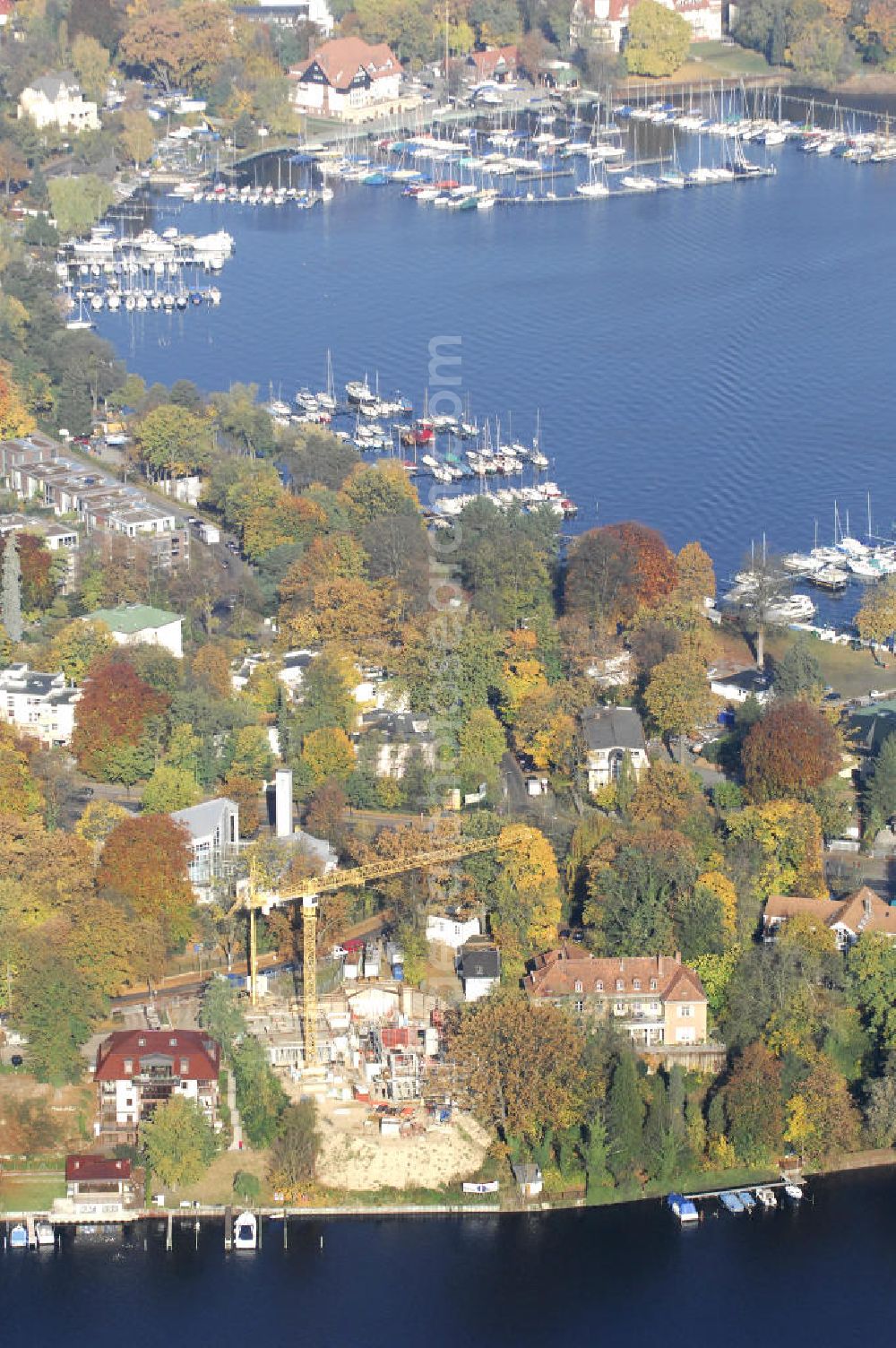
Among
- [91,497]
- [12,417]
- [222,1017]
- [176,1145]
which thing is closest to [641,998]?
[222,1017]

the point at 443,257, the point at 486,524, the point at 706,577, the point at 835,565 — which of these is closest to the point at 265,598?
the point at 486,524

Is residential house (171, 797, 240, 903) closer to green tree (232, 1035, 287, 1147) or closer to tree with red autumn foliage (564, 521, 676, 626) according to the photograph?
green tree (232, 1035, 287, 1147)

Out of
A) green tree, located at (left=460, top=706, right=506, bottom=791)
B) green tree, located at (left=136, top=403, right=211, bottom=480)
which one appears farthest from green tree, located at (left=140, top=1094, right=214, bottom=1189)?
green tree, located at (left=136, top=403, right=211, bottom=480)

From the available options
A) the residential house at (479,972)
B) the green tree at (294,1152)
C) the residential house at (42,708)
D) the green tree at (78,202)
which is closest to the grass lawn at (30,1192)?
the green tree at (294,1152)

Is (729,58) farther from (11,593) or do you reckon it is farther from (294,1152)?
(294,1152)

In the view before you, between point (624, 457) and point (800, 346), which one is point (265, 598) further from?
point (800, 346)

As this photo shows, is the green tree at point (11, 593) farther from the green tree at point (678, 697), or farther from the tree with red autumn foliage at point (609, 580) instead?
A: the green tree at point (678, 697)

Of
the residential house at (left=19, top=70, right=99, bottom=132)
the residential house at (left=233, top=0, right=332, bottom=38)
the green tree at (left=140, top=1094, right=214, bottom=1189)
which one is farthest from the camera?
the residential house at (left=233, top=0, right=332, bottom=38)
